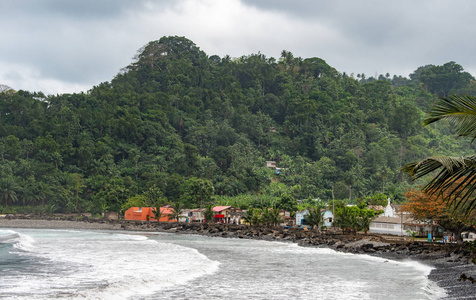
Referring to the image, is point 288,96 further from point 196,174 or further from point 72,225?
point 72,225

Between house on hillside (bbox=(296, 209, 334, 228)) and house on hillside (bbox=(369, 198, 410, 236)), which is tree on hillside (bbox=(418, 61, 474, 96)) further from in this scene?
house on hillside (bbox=(369, 198, 410, 236))

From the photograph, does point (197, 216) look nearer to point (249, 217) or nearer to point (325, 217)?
point (249, 217)

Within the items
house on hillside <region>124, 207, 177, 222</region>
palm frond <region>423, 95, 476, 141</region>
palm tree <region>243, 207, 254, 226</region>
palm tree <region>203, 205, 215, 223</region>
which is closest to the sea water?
palm frond <region>423, 95, 476, 141</region>

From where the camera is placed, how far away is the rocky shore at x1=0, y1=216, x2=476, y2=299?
2348 centimetres

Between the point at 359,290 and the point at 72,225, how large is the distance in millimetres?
63463

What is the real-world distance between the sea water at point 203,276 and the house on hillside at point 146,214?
4459 cm

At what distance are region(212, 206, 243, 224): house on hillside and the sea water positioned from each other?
40.1 meters

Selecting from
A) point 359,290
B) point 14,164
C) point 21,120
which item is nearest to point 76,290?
point 359,290

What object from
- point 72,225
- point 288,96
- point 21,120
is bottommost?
point 72,225

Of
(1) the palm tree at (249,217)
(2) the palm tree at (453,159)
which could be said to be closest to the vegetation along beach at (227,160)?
(1) the palm tree at (249,217)

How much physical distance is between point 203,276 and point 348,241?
24.9 metres

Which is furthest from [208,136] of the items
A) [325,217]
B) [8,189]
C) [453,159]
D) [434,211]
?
[453,159]

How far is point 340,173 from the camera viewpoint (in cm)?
10844

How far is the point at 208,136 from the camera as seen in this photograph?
12069 cm
